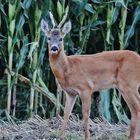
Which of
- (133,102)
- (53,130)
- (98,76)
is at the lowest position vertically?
(53,130)

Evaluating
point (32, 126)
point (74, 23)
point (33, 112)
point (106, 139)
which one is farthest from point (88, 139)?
point (74, 23)

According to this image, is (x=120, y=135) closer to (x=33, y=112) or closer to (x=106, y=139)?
(x=106, y=139)

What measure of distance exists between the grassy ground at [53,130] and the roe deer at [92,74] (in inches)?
13.0

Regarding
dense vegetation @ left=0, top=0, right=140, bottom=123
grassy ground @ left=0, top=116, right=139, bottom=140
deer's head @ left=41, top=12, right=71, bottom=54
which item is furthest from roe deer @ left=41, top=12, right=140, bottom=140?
dense vegetation @ left=0, top=0, right=140, bottom=123

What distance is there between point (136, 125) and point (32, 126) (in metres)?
1.49

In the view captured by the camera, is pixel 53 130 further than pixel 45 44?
No

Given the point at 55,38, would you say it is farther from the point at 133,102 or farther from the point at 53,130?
the point at 53,130

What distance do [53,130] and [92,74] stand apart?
3.11 feet

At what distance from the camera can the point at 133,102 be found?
24.9 feet

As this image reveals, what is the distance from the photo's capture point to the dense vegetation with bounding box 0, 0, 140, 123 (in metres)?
8.96

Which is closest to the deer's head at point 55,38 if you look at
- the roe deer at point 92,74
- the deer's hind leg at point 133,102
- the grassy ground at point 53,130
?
the roe deer at point 92,74

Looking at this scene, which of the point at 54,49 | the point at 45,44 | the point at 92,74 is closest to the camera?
the point at 54,49

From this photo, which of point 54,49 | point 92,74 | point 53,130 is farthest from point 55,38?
point 53,130

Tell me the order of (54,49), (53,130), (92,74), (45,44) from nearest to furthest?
(54,49) < (92,74) < (53,130) < (45,44)
